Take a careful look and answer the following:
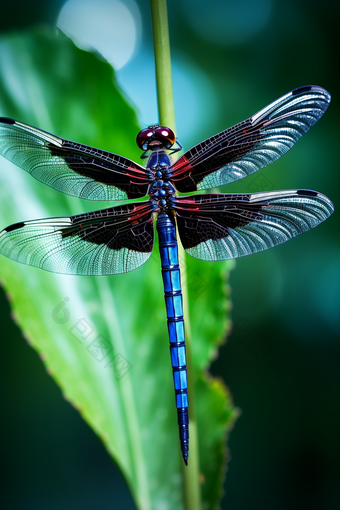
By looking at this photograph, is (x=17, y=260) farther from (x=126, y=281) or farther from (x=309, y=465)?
(x=309, y=465)

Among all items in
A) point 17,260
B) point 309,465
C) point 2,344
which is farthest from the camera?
point 309,465

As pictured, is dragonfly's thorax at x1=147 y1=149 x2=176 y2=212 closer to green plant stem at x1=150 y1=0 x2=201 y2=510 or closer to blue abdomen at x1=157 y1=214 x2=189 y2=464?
blue abdomen at x1=157 y1=214 x2=189 y2=464

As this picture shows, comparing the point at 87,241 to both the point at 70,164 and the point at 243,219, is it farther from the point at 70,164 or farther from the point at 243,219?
the point at 243,219

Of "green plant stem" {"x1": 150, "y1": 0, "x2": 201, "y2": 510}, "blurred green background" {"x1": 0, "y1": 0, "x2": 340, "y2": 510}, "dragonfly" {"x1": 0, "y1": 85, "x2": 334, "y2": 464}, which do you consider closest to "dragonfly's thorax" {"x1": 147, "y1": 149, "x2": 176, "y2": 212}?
"dragonfly" {"x1": 0, "y1": 85, "x2": 334, "y2": 464}

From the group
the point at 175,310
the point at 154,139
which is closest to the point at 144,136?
the point at 154,139

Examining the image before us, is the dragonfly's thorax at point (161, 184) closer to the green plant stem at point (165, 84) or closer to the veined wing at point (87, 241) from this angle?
the veined wing at point (87, 241)

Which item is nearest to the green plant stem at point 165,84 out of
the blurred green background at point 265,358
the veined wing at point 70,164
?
the veined wing at point 70,164

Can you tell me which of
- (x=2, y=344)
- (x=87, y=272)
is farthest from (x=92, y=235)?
(x=2, y=344)
